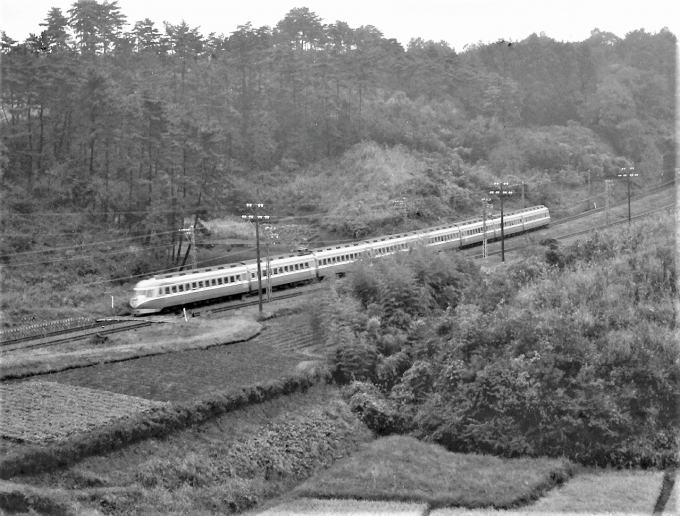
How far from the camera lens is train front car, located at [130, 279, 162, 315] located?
34.2 meters

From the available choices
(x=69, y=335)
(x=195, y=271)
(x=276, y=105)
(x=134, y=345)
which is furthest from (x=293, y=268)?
(x=276, y=105)

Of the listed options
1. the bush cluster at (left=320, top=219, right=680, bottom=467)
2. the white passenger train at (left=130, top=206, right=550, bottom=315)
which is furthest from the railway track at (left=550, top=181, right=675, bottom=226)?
the bush cluster at (left=320, top=219, right=680, bottom=467)

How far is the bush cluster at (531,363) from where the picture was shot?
22078 millimetres

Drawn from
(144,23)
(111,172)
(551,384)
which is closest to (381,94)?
(144,23)

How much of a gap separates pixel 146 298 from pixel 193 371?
10238 mm

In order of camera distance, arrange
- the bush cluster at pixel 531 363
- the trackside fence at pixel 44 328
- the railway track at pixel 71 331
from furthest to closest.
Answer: the trackside fence at pixel 44 328 < the railway track at pixel 71 331 < the bush cluster at pixel 531 363

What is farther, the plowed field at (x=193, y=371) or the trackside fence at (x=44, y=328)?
the trackside fence at (x=44, y=328)

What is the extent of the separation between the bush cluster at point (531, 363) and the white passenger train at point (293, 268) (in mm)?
6722

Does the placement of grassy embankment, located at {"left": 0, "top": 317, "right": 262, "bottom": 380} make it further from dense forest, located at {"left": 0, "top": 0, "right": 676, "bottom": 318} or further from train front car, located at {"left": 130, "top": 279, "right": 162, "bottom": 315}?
dense forest, located at {"left": 0, "top": 0, "right": 676, "bottom": 318}

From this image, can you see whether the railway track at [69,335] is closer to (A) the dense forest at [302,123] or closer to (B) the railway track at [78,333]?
(B) the railway track at [78,333]

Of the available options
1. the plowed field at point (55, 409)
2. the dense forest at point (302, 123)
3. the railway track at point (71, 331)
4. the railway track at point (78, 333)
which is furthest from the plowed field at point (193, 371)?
the dense forest at point (302, 123)

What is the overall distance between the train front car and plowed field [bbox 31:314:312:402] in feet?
20.4

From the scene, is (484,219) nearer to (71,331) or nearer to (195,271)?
(195,271)

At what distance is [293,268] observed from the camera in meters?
40.3
